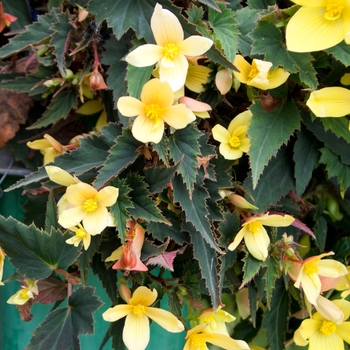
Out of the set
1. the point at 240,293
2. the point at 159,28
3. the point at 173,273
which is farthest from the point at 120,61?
the point at 240,293

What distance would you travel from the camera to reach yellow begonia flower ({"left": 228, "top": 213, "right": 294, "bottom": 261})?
626 millimetres

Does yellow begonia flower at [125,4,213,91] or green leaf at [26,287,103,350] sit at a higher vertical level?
yellow begonia flower at [125,4,213,91]

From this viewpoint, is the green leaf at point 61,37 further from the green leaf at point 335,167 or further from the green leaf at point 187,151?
the green leaf at point 335,167

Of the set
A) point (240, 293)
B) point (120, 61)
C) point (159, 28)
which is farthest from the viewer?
point (240, 293)

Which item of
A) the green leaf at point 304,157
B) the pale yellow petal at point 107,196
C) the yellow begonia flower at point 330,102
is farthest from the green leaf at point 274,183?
the pale yellow petal at point 107,196

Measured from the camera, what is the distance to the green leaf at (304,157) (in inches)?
26.8

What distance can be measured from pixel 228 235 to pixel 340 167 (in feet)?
0.69

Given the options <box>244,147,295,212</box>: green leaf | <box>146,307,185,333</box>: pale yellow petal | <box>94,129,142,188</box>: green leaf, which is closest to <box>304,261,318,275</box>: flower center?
<box>244,147,295,212</box>: green leaf

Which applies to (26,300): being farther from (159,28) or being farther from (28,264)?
(159,28)

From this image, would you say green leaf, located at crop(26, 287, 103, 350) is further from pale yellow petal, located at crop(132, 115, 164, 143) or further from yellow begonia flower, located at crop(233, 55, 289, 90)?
yellow begonia flower, located at crop(233, 55, 289, 90)

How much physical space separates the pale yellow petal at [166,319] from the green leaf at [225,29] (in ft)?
1.20

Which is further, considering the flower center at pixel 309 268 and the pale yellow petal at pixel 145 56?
the flower center at pixel 309 268

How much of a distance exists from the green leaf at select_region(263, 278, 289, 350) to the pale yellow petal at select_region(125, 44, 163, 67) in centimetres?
44

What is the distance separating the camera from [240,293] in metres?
0.83
